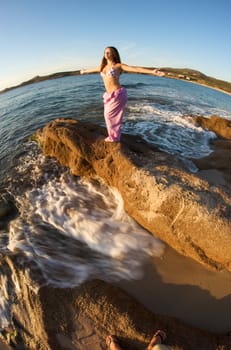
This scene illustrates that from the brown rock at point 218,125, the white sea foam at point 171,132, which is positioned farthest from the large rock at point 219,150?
the white sea foam at point 171,132

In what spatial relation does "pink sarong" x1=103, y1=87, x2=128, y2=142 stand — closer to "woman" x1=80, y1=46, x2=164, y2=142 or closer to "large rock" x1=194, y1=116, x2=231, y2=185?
"woman" x1=80, y1=46, x2=164, y2=142

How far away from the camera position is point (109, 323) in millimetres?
3562

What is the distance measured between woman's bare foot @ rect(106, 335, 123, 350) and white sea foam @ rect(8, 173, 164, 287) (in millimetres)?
A: 872

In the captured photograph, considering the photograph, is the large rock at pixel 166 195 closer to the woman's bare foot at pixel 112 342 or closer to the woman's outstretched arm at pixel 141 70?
the woman's outstretched arm at pixel 141 70

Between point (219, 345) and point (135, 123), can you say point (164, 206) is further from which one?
point (135, 123)

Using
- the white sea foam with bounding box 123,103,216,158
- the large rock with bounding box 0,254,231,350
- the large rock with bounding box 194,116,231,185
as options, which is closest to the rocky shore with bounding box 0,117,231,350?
the large rock with bounding box 0,254,231,350

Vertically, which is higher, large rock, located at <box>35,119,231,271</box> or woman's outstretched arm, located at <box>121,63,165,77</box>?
woman's outstretched arm, located at <box>121,63,165,77</box>

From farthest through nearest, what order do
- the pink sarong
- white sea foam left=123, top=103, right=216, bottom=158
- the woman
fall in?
1. white sea foam left=123, top=103, right=216, bottom=158
2. the pink sarong
3. the woman

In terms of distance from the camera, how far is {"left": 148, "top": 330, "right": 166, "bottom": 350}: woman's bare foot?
10.9ft

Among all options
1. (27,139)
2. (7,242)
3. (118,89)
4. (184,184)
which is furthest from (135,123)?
(7,242)

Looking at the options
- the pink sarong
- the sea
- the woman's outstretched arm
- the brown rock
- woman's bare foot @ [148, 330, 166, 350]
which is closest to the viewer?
woman's bare foot @ [148, 330, 166, 350]

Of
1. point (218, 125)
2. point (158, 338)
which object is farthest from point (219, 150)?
point (158, 338)

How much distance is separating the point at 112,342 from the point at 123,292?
704 millimetres

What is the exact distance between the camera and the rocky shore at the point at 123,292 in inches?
137
